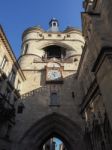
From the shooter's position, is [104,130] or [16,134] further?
[16,134]

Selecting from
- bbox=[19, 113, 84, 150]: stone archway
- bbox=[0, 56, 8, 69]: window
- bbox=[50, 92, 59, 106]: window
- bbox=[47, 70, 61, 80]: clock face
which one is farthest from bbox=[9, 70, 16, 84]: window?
bbox=[19, 113, 84, 150]: stone archway

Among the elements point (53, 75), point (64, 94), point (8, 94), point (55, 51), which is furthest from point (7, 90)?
point (55, 51)

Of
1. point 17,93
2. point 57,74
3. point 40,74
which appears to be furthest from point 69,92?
point 17,93

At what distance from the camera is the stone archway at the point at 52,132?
13.7 metres

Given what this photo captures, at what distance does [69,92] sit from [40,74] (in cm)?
381

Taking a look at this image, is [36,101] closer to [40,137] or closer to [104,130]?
[40,137]

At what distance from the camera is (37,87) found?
1706cm

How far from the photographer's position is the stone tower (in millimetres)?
14039

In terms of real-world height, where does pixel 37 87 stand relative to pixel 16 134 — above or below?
above

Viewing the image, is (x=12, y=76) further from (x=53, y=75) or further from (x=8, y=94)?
(x=53, y=75)

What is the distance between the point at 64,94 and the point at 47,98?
68.6 inches

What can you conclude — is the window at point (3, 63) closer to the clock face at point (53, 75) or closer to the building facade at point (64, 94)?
the building facade at point (64, 94)

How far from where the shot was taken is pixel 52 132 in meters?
14.8

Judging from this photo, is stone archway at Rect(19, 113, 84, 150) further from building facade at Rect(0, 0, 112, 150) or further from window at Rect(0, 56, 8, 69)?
window at Rect(0, 56, 8, 69)
